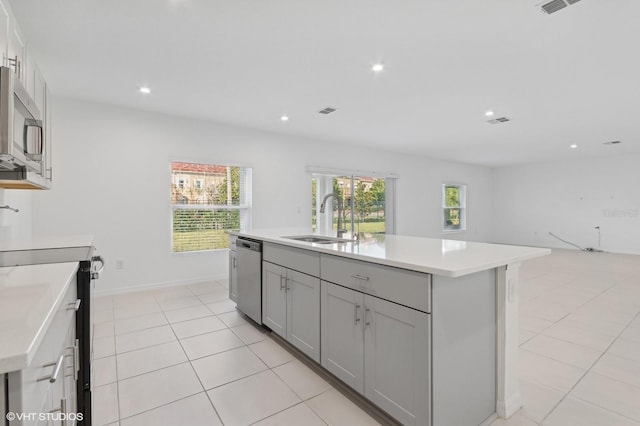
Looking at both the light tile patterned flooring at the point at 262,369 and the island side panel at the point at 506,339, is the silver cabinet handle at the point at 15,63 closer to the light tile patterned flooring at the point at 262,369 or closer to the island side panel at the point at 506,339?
the light tile patterned flooring at the point at 262,369

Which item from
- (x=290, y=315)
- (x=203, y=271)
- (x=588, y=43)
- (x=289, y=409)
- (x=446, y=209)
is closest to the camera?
(x=289, y=409)

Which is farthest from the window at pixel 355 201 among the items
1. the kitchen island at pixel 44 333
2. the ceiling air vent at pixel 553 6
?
the kitchen island at pixel 44 333

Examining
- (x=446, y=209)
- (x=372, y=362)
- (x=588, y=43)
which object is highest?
(x=588, y=43)

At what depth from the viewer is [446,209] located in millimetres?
8742

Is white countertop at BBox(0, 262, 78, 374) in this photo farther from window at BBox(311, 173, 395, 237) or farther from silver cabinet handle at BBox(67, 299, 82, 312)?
window at BBox(311, 173, 395, 237)

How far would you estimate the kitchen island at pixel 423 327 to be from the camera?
142 centimetres

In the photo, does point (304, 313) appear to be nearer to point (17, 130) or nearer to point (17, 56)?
point (17, 130)

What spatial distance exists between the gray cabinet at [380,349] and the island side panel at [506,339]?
581 millimetres

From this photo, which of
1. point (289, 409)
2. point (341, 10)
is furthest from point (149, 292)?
point (341, 10)

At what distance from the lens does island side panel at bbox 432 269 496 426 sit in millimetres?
1422

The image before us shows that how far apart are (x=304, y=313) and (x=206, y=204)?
10.5 ft

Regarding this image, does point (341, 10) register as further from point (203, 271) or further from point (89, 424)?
point (203, 271)

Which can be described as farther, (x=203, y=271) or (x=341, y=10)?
(x=203, y=271)

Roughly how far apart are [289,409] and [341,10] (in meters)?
2.56
